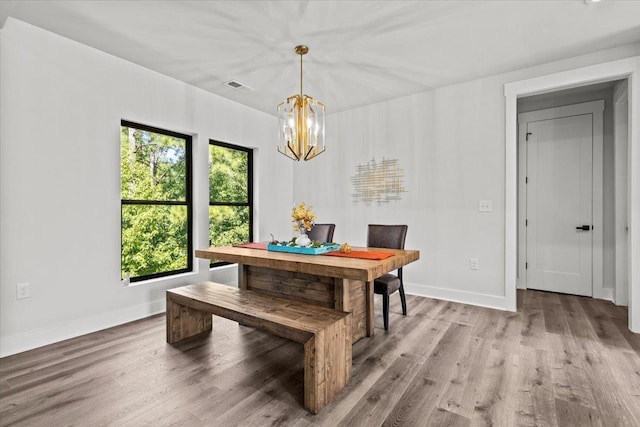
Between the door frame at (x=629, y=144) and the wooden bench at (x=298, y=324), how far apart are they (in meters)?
2.42

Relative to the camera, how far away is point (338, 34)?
106 inches

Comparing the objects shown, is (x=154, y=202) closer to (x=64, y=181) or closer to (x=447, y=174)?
(x=64, y=181)

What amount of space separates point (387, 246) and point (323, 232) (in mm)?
758

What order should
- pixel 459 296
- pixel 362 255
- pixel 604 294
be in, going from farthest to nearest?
pixel 604 294 → pixel 459 296 → pixel 362 255

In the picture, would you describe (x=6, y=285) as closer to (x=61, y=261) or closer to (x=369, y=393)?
(x=61, y=261)

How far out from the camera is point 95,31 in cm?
267

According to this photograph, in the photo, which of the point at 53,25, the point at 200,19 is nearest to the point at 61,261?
the point at 53,25

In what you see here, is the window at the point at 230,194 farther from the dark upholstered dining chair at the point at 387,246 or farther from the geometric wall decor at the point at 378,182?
the dark upholstered dining chair at the point at 387,246

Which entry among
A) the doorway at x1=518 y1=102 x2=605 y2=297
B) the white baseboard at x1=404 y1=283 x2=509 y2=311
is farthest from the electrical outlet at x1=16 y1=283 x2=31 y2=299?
the doorway at x1=518 y1=102 x2=605 y2=297

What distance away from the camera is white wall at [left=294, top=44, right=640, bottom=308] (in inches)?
141

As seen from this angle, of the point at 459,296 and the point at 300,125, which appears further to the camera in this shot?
the point at 459,296

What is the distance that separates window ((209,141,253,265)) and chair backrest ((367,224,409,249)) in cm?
205

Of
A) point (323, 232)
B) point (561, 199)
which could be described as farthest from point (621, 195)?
point (323, 232)

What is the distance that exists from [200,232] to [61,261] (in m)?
1.40
